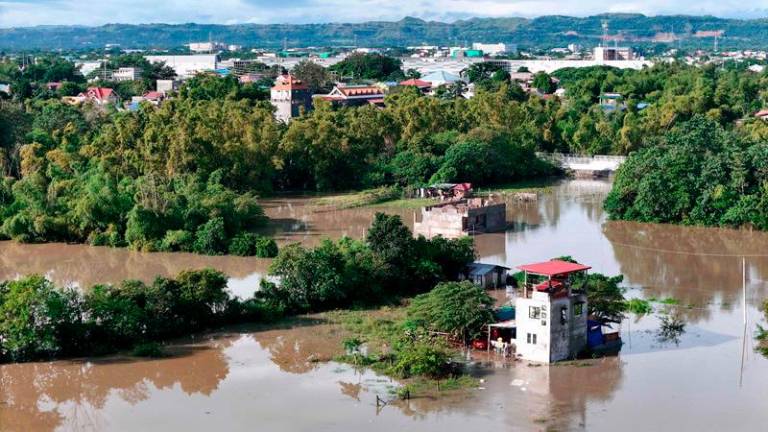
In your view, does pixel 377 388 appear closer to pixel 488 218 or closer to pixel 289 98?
pixel 488 218

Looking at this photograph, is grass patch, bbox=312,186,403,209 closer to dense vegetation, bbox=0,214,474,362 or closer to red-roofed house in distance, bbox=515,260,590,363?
dense vegetation, bbox=0,214,474,362

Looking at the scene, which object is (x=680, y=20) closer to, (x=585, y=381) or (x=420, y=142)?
(x=420, y=142)

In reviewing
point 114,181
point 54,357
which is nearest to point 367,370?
point 54,357

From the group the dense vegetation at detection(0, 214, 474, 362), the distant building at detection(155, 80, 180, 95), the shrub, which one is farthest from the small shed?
the distant building at detection(155, 80, 180, 95)

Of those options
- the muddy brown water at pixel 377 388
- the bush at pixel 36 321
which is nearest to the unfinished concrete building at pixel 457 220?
the muddy brown water at pixel 377 388

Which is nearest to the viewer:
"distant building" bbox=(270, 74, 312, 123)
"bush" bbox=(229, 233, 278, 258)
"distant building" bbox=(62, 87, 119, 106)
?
"bush" bbox=(229, 233, 278, 258)

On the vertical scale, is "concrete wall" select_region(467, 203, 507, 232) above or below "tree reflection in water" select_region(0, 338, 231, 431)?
above

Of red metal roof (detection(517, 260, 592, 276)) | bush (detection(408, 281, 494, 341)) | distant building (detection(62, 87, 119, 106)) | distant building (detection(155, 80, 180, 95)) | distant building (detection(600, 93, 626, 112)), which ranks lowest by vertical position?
bush (detection(408, 281, 494, 341))

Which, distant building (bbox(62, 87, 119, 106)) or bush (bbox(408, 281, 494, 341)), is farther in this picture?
distant building (bbox(62, 87, 119, 106))
